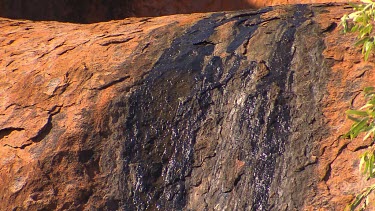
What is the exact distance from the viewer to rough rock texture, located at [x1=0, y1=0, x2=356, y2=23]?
660cm

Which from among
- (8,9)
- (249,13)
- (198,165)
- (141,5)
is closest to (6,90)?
(198,165)

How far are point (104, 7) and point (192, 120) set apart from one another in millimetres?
3972

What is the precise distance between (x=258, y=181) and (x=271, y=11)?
1.24m

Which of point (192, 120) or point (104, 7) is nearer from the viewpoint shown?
point (192, 120)

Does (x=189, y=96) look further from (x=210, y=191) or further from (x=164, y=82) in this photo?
(x=210, y=191)

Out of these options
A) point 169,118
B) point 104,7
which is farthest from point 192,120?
point 104,7

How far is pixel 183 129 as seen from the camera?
3.63 meters

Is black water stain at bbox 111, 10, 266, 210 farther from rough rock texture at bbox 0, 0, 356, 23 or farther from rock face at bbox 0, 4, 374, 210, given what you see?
rough rock texture at bbox 0, 0, 356, 23

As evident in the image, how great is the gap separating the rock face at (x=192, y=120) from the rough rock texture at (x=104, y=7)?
8.97ft

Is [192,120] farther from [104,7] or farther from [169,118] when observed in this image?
[104,7]

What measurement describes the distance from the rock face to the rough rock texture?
2735 mm

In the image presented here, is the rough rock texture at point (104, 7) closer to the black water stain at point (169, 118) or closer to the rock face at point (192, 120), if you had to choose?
the rock face at point (192, 120)

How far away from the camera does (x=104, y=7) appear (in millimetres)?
7289

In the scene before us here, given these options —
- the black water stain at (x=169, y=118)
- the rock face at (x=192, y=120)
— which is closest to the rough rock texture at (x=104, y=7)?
the rock face at (x=192, y=120)
